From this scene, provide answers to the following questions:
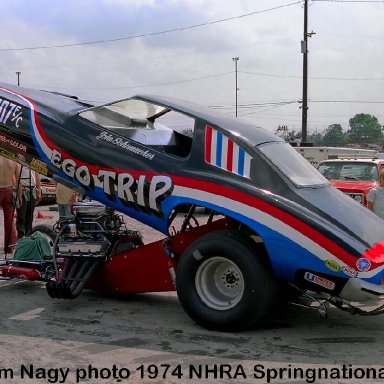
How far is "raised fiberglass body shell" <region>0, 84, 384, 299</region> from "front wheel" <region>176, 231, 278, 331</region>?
182 mm

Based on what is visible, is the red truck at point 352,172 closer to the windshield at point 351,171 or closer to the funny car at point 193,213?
the windshield at point 351,171

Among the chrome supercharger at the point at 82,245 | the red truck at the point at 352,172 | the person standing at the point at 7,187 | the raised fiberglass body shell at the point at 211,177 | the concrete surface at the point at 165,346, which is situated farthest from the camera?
→ the red truck at the point at 352,172

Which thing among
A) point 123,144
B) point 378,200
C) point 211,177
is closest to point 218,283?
point 211,177

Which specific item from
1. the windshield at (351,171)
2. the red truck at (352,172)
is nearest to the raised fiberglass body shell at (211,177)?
the red truck at (352,172)

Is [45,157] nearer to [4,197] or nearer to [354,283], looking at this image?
[4,197]

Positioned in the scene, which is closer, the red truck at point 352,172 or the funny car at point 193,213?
the funny car at point 193,213

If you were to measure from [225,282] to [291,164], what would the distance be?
4.76ft

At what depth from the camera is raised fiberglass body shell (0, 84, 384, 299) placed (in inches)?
196

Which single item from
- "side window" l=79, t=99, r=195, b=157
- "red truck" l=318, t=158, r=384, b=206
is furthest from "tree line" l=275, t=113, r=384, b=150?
"side window" l=79, t=99, r=195, b=157

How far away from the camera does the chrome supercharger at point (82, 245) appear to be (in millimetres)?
6117

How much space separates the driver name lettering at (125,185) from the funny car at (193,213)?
13 mm

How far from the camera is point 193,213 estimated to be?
19.6ft

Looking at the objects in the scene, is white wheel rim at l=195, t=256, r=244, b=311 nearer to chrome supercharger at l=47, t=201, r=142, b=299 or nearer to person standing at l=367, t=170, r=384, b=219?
chrome supercharger at l=47, t=201, r=142, b=299

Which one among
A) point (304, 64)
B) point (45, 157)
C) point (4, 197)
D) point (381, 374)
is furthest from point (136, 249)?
point (304, 64)
